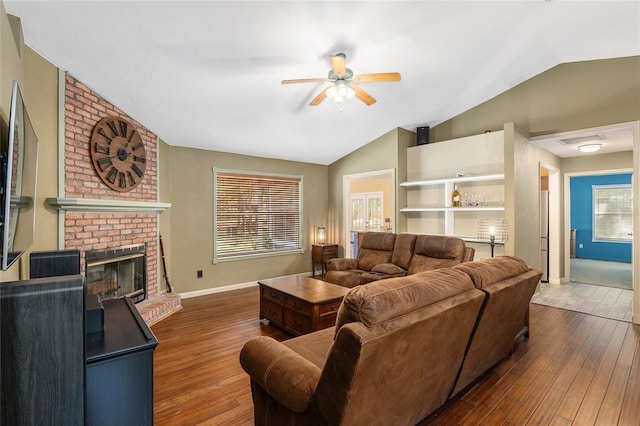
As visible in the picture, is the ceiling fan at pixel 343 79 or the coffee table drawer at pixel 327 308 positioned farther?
the coffee table drawer at pixel 327 308

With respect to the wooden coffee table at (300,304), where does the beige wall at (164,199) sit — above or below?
above

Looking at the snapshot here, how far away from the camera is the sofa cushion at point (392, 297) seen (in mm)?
1267

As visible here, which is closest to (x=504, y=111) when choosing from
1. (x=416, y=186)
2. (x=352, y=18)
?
(x=416, y=186)

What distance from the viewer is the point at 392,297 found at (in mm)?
1355

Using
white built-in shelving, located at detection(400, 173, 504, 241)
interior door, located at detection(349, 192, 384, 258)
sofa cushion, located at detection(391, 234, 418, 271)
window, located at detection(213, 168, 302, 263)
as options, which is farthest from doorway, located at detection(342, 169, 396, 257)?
sofa cushion, located at detection(391, 234, 418, 271)

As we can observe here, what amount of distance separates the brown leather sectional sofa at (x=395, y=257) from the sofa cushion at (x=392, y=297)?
2.40 meters

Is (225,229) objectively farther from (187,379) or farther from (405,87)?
(405,87)

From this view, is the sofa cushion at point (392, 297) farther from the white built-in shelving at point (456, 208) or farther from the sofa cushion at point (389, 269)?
the white built-in shelving at point (456, 208)

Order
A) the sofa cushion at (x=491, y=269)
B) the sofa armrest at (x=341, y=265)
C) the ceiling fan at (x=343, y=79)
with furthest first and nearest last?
the sofa armrest at (x=341, y=265) < the ceiling fan at (x=343, y=79) < the sofa cushion at (x=491, y=269)

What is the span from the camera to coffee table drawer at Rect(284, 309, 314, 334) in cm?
Answer: 303

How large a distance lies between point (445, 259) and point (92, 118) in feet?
14.7

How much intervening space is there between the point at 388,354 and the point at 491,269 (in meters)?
1.18

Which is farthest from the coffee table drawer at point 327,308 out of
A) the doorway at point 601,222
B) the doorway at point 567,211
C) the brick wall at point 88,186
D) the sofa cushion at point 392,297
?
the doorway at point 601,222

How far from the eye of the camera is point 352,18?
2.69 m
